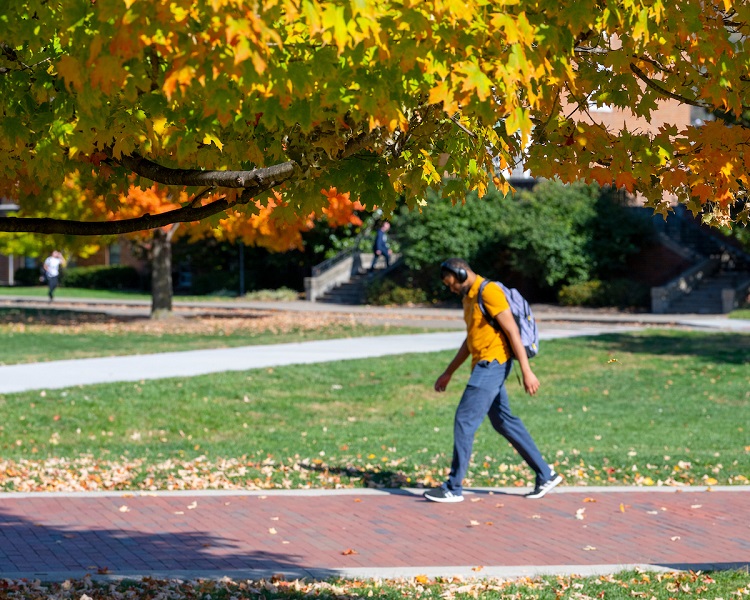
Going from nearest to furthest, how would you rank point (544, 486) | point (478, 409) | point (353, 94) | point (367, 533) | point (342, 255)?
point (353, 94), point (367, 533), point (478, 409), point (544, 486), point (342, 255)

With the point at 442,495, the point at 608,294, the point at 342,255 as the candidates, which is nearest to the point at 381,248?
the point at 342,255

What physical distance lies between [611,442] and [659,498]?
277cm

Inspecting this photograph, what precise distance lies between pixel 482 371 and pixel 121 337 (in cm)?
1484

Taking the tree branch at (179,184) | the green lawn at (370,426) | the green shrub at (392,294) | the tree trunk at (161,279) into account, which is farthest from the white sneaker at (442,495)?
the green shrub at (392,294)

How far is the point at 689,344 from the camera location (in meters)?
19.3

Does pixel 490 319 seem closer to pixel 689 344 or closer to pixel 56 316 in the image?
pixel 689 344

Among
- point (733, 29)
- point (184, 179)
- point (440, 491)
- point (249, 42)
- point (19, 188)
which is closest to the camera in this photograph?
point (249, 42)

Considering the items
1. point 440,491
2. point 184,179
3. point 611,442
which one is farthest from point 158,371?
point 184,179

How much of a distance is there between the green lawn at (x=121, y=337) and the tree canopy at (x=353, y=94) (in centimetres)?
1269

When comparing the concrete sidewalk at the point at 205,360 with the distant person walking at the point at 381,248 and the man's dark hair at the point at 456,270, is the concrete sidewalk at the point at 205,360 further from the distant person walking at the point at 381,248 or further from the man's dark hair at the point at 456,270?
the distant person walking at the point at 381,248

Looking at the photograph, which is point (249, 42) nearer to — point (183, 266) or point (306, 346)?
point (306, 346)

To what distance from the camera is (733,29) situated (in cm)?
503

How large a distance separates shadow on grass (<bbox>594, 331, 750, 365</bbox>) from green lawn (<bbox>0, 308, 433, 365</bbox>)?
4374 mm

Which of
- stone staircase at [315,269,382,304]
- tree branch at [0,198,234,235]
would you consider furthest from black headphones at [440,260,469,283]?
stone staircase at [315,269,382,304]
